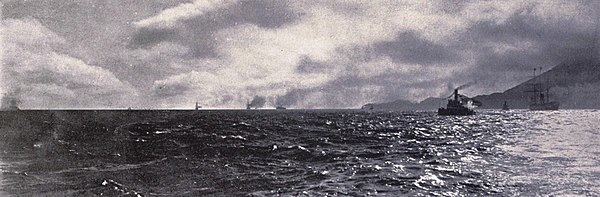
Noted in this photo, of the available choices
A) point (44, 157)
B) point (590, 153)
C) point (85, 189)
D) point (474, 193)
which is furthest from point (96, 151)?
point (590, 153)

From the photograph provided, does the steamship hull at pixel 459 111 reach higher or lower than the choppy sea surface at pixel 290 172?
higher

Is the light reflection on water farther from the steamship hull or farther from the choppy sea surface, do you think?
the steamship hull

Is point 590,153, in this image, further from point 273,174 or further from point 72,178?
point 72,178

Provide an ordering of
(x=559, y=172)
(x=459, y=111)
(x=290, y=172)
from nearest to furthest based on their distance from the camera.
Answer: (x=559, y=172)
(x=290, y=172)
(x=459, y=111)

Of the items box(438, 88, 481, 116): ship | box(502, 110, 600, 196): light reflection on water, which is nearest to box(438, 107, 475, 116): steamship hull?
box(438, 88, 481, 116): ship

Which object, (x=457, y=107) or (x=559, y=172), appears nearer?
(x=559, y=172)

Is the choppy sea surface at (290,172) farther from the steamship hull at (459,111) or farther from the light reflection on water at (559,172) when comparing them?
the steamship hull at (459,111)

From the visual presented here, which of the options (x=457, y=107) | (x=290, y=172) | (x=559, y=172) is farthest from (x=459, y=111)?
(x=290, y=172)

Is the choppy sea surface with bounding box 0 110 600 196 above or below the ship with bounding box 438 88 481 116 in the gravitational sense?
below

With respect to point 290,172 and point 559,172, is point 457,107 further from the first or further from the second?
point 290,172

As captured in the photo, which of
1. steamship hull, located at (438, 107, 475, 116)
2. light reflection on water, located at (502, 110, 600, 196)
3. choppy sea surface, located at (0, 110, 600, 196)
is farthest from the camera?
steamship hull, located at (438, 107, 475, 116)

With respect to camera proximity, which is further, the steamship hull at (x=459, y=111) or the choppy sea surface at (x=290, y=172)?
the steamship hull at (x=459, y=111)

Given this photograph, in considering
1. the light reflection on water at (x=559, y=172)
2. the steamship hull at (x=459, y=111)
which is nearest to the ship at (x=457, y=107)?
the steamship hull at (x=459, y=111)
